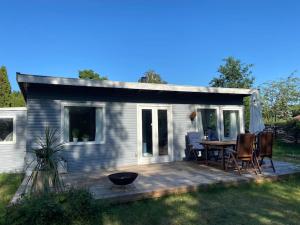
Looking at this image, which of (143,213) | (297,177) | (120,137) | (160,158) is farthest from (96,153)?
(297,177)

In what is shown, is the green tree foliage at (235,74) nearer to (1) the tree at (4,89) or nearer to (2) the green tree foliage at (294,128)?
(2) the green tree foliage at (294,128)

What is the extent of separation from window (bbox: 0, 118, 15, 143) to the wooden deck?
3.37 m

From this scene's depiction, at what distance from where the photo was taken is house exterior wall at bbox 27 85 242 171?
7.28 meters

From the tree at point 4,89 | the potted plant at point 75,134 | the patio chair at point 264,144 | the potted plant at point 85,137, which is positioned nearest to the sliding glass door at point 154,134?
the potted plant at point 85,137

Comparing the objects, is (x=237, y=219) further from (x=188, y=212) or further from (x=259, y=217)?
(x=188, y=212)

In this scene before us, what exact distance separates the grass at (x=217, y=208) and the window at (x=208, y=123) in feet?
13.6

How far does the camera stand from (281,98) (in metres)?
22.4

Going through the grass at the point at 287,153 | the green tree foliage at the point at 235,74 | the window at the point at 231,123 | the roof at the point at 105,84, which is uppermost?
the green tree foliage at the point at 235,74

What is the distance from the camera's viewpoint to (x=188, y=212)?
13.8ft

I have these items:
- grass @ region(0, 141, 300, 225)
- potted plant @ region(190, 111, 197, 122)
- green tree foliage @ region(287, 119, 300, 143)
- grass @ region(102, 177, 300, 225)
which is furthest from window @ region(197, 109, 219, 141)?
green tree foliage @ region(287, 119, 300, 143)

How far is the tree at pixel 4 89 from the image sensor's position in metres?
17.0

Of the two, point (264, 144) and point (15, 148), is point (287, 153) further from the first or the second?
point (15, 148)

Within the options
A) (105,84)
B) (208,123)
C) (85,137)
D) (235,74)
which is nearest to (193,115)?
(208,123)

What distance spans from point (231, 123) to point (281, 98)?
14.7 metres
